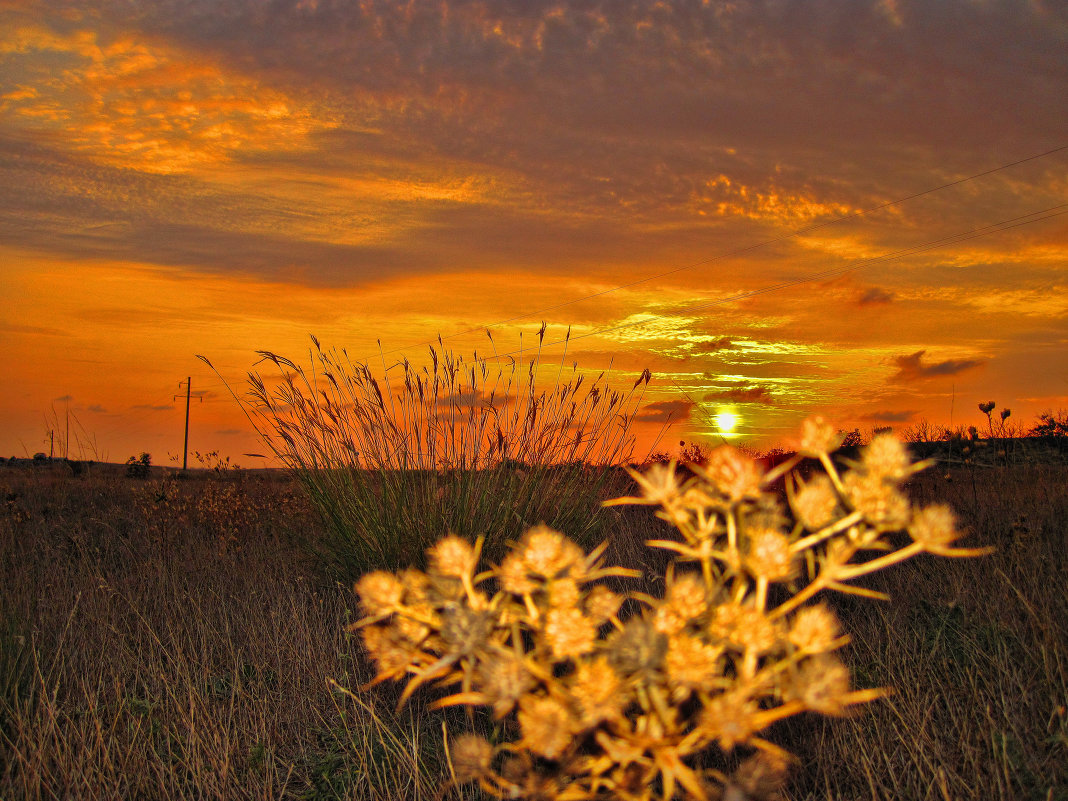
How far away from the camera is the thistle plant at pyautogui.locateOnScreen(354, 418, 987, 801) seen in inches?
42.3

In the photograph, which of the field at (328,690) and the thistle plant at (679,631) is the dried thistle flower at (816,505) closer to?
the thistle plant at (679,631)

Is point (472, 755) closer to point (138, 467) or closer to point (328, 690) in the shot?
point (328, 690)

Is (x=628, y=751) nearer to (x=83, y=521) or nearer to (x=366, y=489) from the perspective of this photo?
(x=366, y=489)

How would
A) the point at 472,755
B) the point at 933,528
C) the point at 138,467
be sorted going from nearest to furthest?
the point at 933,528 < the point at 472,755 < the point at 138,467

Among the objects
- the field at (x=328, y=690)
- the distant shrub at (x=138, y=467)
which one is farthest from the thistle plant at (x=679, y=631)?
the distant shrub at (x=138, y=467)

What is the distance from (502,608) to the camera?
1.21 m

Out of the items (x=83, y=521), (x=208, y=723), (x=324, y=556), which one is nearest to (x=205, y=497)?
(x=83, y=521)

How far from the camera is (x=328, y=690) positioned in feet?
11.5

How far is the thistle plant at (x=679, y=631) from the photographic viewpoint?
3.53 ft

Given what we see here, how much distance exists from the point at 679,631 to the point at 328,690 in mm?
2797

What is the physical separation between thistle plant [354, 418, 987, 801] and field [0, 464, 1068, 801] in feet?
1.63

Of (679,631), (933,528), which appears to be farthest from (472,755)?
(933,528)

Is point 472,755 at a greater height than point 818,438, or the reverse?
point 818,438

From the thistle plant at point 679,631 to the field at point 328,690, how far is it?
0.50 meters
